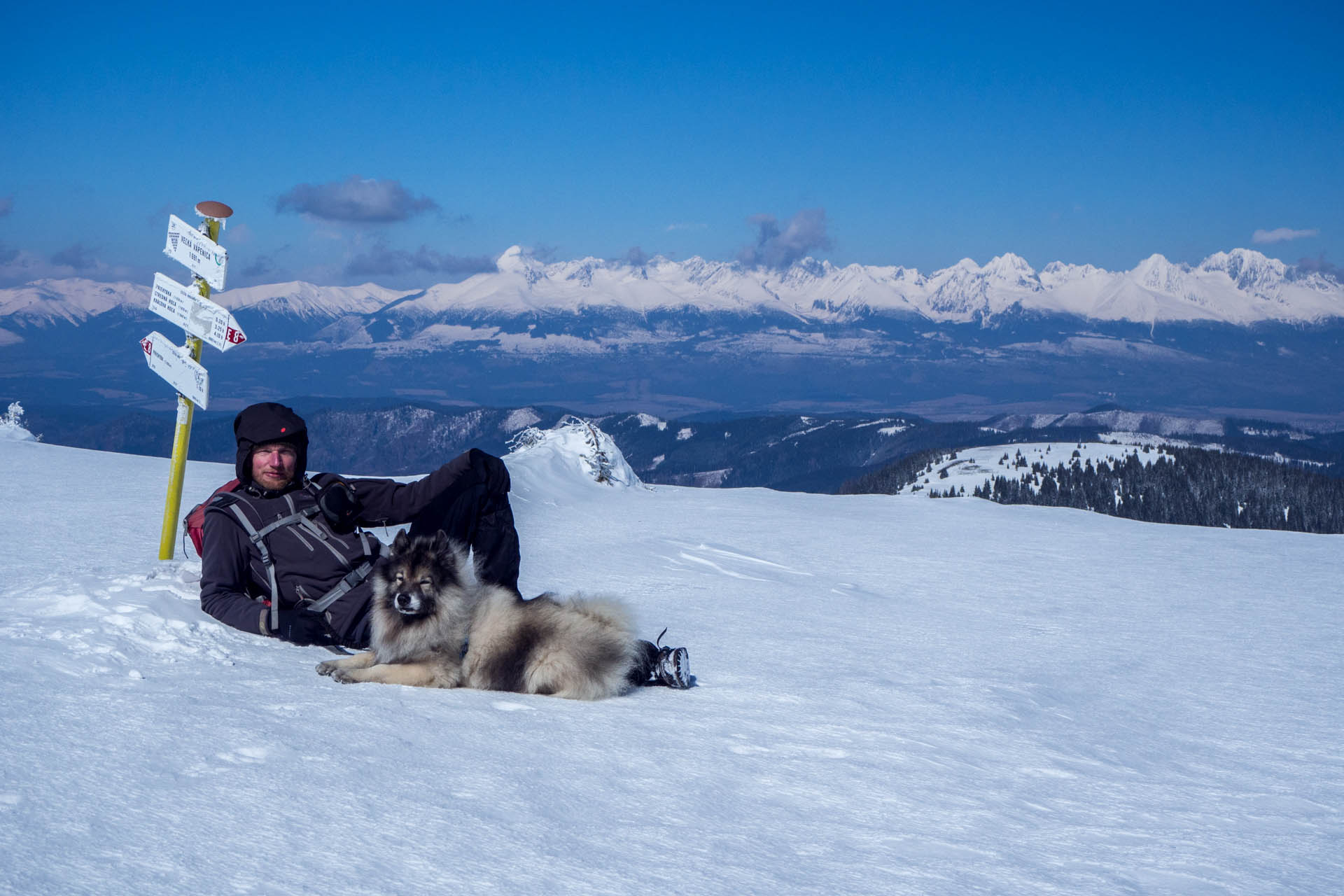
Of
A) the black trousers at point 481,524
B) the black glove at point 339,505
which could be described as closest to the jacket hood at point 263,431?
the black glove at point 339,505

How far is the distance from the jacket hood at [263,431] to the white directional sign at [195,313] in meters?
1.64

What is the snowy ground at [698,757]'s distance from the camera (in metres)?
2.55

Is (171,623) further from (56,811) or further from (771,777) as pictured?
(771,777)

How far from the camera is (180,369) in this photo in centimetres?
698

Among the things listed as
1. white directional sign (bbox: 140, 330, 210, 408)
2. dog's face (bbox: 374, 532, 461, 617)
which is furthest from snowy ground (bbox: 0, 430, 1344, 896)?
white directional sign (bbox: 140, 330, 210, 408)

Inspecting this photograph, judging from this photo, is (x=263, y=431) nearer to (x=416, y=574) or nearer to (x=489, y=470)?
(x=489, y=470)

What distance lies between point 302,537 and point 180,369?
2612 mm

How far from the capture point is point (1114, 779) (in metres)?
4.16

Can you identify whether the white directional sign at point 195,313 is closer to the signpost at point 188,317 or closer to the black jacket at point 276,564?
the signpost at point 188,317

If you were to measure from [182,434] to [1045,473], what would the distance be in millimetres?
135979

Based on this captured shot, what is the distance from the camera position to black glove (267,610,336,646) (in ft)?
17.0

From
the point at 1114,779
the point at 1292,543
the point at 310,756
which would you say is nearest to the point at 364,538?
the point at 310,756

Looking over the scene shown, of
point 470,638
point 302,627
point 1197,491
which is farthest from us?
point 1197,491

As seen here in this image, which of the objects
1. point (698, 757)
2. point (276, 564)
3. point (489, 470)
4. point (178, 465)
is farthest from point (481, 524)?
point (178, 465)
